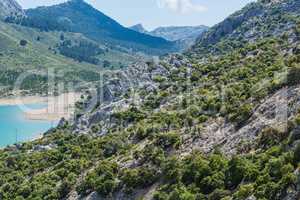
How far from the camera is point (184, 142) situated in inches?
1938

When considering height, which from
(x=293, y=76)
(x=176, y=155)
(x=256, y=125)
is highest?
(x=293, y=76)

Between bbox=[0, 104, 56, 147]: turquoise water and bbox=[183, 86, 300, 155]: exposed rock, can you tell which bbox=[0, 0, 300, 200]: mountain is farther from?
bbox=[0, 104, 56, 147]: turquoise water

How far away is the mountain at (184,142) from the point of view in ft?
117

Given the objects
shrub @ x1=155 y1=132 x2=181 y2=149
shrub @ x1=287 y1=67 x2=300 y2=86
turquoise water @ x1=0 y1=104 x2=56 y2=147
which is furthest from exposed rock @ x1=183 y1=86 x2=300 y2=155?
turquoise water @ x1=0 y1=104 x2=56 y2=147

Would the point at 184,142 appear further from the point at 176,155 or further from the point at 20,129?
the point at 20,129

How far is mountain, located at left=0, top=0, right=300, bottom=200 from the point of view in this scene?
117ft

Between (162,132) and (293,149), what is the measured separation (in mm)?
23022

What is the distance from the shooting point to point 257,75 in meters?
61.9

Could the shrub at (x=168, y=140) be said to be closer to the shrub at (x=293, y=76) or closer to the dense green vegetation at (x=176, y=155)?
the dense green vegetation at (x=176, y=155)

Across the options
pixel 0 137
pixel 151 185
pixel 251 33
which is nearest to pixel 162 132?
pixel 151 185

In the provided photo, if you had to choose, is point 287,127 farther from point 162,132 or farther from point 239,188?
point 162,132

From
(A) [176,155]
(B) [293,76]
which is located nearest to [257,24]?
(B) [293,76]

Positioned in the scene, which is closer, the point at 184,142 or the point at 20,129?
the point at 184,142

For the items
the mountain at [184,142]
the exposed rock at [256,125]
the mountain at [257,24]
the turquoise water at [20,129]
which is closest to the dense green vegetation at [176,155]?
the mountain at [184,142]
